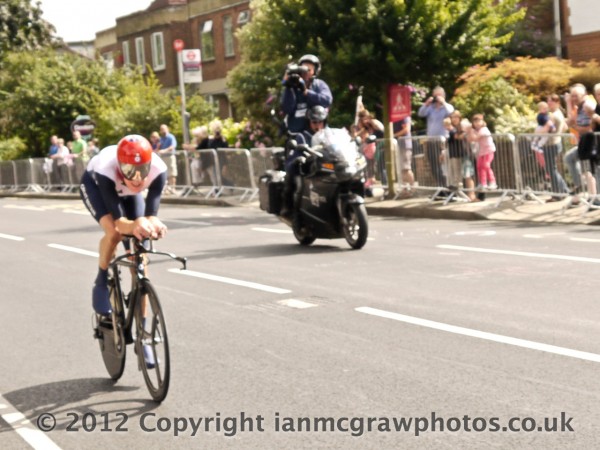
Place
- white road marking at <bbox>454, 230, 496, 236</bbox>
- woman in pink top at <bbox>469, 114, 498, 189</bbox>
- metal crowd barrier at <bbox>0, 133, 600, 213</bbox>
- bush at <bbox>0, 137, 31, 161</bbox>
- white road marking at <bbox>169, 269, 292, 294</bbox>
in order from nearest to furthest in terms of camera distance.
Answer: white road marking at <bbox>169, 269, 292, 294</bbox> < white road marking at <bbox>454, 230, 496, 236</bbox> < metal crowd barrier at <bbox>0, 133, 600, 213</bbox> < woman in pink top at <bbox>469, 114, 498, 189</bbox> < bush at <bbox>0, 137, 31, 161</bbox>

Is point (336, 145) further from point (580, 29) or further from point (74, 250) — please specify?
point (580, 29)

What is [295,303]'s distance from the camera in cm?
1029

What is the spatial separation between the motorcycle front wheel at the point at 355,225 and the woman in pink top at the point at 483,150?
4.94 meters

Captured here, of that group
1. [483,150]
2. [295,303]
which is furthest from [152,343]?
[483,150]

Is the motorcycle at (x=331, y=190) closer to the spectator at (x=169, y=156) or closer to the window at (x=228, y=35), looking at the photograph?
the spectator at (x=169, y=156)

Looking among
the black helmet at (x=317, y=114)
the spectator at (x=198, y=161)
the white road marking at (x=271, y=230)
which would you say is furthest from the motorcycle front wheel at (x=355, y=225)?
the spectator at (x=198, y=161)

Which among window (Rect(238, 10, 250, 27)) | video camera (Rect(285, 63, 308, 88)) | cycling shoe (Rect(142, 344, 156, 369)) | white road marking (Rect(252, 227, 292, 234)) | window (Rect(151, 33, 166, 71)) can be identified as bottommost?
white road marking (Rect(252, 227, 292, 234))

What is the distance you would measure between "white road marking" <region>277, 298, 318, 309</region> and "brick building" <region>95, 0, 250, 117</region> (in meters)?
40.4

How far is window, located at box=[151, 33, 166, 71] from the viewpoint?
58.0m

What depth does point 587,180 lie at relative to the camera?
54.7 ft

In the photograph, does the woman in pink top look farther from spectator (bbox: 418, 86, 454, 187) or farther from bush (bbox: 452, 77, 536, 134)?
bush (bbox: 452, 77, 536, 134)

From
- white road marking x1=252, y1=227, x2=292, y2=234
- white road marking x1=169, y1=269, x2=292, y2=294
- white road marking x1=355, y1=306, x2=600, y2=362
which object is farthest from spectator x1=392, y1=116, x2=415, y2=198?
white road marking x1=355, y1=306, x2=600, y2=362

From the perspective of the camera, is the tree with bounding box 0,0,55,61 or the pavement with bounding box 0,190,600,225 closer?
the pavement with bounding box 0,190,600,225

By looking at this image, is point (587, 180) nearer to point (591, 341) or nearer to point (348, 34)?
point (348, 34)
